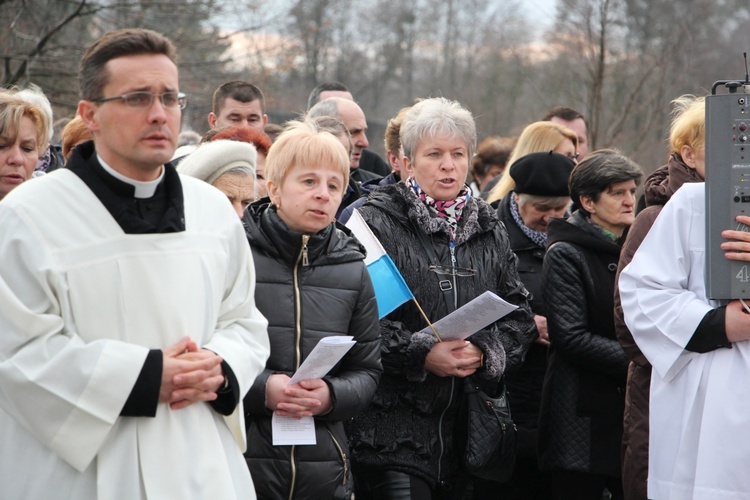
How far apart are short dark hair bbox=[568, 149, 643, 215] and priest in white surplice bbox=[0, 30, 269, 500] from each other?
117 inches

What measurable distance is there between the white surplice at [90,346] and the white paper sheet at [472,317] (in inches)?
55.6

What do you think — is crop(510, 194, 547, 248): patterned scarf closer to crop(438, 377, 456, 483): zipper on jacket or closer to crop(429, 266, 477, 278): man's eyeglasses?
crop(429, 266, 477, 278): man's eyeglasses

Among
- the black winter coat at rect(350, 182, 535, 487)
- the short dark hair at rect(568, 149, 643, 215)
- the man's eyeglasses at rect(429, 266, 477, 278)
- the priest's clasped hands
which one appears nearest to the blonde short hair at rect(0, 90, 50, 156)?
the black winter coat at rect(350, 182, 535, 487)

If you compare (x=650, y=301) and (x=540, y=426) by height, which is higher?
(x=650, y=301)

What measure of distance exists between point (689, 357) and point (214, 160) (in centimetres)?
227

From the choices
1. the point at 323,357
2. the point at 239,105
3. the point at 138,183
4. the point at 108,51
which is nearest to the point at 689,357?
the point at 323,357

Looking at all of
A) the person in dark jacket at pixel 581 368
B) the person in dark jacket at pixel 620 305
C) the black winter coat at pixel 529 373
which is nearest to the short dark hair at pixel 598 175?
the person in dark jacket at pixel 581 368

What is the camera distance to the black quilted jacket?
539cm

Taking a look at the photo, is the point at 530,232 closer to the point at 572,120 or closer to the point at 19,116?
the point at 572,120

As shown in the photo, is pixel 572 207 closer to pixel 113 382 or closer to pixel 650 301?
pixel 650 301

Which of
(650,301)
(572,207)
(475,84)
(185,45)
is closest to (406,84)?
(475,84)

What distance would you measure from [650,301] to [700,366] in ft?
1.11

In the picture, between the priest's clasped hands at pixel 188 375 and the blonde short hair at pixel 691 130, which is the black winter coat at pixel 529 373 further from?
the priest's clasped hands at pixel 188 375

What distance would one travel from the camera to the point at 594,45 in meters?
11.7
